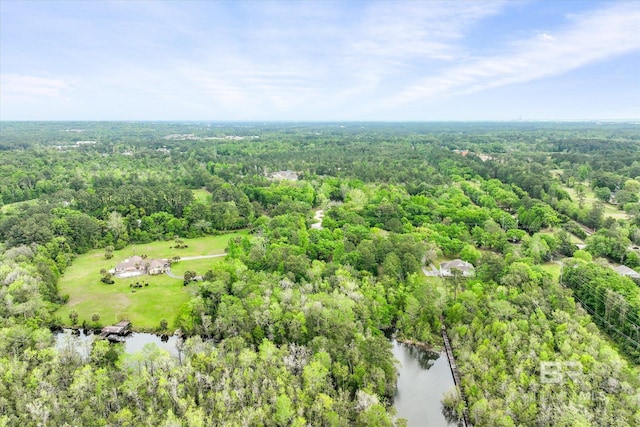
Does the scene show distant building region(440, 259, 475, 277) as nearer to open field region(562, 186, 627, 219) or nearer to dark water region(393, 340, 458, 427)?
dark water region(393, 340, 458, 427)

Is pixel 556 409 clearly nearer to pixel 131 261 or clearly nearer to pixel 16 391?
pixel 16 391

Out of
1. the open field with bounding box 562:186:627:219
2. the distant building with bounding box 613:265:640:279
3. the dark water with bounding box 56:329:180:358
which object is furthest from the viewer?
the open field with bounding box 562:186:627:219

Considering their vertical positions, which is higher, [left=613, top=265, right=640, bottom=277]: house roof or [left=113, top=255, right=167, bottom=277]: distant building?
[left=613, top=265, right=640, bottom=277]: house roof

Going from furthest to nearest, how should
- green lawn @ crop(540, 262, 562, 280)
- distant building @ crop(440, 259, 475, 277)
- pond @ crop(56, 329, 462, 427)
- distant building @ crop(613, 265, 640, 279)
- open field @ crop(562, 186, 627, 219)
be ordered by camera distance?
open field @ crop(562, 186, 627, 219) < green lawn @ crop(540, 262, 562, 280) < distant building @ crop(440, 259, 475, 277) < distant building @ crop(613, 265, 640, 279) < pond @ crop(56, 329, 462, 427)

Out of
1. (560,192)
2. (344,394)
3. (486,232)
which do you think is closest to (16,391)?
(344,394)

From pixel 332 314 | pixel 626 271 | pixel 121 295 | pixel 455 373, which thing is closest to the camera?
pixel 455 373

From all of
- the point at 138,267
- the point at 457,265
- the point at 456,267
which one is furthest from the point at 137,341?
the point at 457,265

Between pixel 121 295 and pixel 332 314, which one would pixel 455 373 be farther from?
pixel 121 295

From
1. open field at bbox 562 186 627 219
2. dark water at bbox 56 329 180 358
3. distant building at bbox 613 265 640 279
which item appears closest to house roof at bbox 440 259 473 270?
distant building at bbox 613 265 640 279
